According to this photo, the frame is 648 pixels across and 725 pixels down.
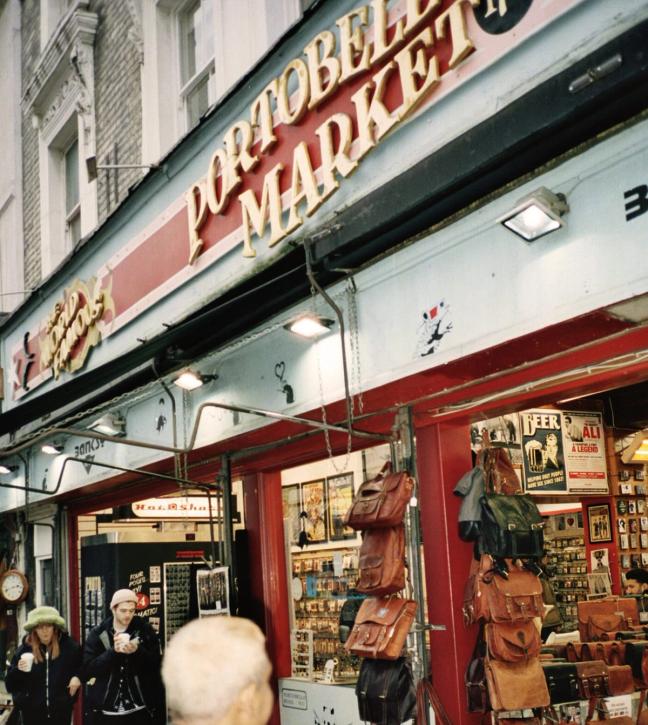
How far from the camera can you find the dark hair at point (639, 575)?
31.1ft

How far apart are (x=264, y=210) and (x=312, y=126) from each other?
2.49 feet

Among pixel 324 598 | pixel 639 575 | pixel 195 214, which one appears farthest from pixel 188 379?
pixel 639 575

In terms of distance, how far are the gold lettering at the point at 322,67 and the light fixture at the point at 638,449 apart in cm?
482

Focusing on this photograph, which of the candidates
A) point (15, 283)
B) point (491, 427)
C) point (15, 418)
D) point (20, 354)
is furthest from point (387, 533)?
point (15, 283)

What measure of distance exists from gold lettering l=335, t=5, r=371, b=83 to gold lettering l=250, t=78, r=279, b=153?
90 cm

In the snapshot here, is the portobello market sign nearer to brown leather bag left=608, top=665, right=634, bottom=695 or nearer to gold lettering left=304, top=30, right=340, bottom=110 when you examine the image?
gold lettering left=304, top=30, right=340, bottom=110

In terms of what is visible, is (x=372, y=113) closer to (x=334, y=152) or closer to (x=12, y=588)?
(x=334, y=152)

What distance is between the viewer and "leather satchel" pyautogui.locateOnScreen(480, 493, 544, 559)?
610 cm

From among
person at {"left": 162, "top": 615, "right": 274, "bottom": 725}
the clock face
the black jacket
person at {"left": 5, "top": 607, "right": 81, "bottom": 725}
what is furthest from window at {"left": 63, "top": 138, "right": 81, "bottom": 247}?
person at {"left": 162, "top": 615, "right": 274, "bottom": 725}

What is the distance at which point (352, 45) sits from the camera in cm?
613

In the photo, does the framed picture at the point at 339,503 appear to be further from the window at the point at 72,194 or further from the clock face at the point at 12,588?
the window at the point at 72,194

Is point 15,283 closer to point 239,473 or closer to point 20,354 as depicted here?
point 20,354

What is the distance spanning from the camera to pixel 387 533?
6.07 metres

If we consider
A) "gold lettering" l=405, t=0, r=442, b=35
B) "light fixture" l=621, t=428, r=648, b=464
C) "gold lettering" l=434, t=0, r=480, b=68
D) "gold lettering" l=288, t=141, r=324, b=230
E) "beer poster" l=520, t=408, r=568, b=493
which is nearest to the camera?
"gold lettering" l=434, t=0, r=480, b=68
